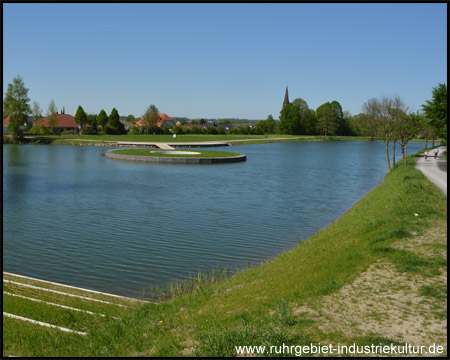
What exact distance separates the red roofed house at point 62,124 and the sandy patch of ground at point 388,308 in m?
91.1

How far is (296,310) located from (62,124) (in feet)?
317

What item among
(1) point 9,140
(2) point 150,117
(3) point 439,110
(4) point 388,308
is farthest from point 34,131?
(4) point 388,308

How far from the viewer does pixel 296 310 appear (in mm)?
6812

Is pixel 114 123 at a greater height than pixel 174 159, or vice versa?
pixel 114 123

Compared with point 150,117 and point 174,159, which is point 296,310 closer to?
point 174,159

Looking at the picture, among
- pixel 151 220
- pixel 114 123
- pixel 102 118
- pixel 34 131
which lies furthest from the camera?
pixel 102 118

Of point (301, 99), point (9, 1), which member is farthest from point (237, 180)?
point (301, 99)

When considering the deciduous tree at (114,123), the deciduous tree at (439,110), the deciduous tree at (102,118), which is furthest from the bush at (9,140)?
the deciduous tree at (439,110)

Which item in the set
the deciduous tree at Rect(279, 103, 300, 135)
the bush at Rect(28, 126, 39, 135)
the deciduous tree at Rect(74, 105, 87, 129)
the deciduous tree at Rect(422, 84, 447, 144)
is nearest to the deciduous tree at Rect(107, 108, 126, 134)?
the deciduous tree at Rect(74, 105, 87, 129)

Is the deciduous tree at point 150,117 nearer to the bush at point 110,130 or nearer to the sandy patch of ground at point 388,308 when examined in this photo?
the bush at point 110,130

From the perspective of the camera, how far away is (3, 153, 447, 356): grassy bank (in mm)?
5926

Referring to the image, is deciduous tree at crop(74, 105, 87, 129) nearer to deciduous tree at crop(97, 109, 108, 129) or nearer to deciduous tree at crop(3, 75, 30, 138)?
deciduous tree at crop(97, 109, 108, 129)

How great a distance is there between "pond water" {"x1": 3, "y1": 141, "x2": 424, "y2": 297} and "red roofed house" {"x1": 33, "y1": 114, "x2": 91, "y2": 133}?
2421 inches

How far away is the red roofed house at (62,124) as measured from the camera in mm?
91250
